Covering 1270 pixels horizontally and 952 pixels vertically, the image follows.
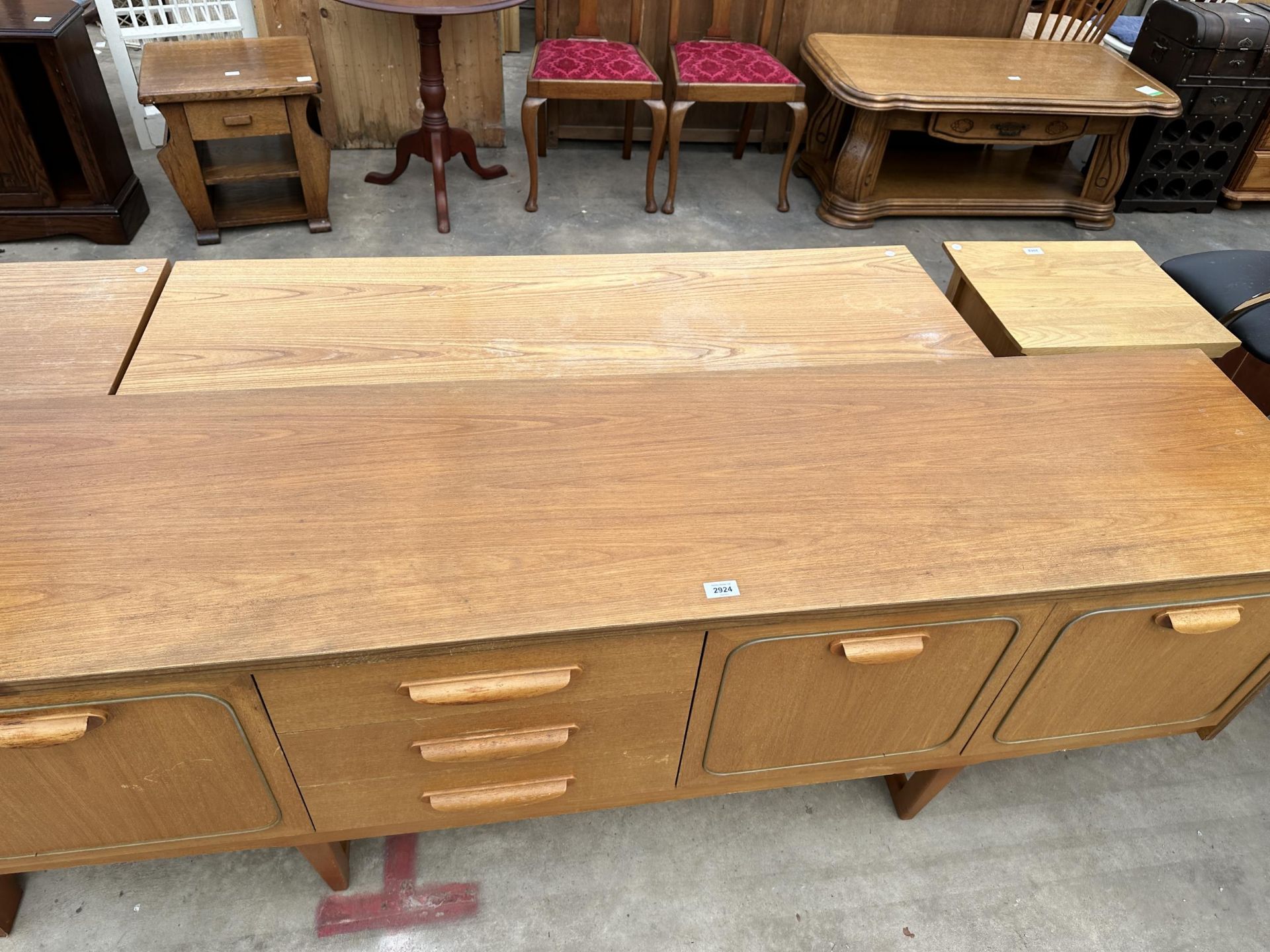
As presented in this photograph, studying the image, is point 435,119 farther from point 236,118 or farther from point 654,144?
point 654,144

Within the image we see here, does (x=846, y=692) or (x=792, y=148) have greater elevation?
(x=846, y=692)

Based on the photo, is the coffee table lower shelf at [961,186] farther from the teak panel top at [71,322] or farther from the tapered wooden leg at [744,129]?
the teak panel top at [71,322]

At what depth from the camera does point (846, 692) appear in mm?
1216

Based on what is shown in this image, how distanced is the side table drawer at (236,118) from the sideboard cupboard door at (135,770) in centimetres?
226

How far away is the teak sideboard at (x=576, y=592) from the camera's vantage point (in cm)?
100

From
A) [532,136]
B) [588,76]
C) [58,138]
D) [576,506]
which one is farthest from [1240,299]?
[58,138]

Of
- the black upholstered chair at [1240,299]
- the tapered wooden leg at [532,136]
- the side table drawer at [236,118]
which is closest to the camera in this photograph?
the black upholstered chair at [1240,299]

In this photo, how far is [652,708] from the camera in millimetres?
1171

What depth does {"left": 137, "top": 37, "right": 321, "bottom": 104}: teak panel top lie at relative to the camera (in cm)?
262

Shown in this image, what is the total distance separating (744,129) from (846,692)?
3.11m

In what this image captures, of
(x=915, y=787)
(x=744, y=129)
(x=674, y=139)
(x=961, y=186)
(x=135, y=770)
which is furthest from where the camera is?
(x=744, y=129)

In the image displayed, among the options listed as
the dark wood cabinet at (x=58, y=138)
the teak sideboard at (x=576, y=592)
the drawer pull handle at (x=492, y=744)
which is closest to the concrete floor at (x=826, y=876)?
the teak sideboard at (x=576, y=592)

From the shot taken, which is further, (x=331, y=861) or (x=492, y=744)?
(x=331, y=861)

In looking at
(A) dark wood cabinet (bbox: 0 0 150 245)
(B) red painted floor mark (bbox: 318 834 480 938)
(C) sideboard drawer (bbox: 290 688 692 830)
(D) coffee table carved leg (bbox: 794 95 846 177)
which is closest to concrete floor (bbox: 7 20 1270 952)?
(B) red painted floor mark (bbox: 318 834 480 938)
